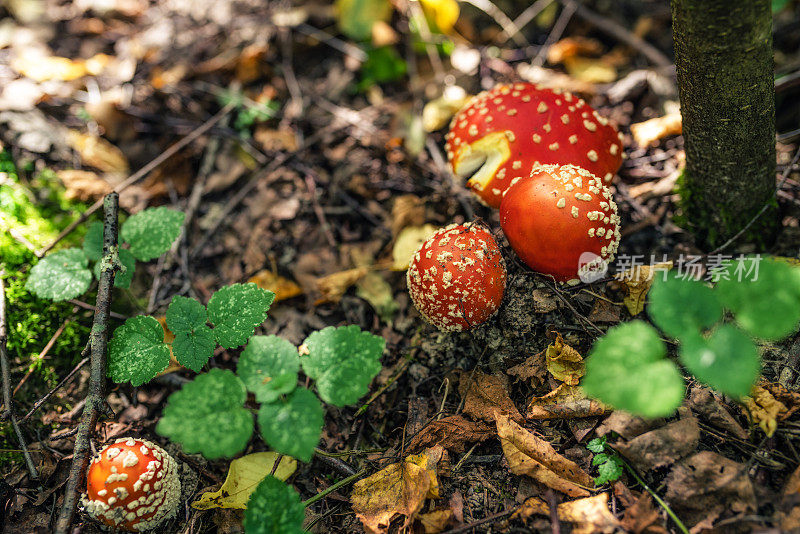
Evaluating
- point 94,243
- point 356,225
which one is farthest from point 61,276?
point 356,225

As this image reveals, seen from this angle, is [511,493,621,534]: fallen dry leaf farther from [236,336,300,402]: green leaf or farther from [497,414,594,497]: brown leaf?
[236,336,300,402]: green leaf

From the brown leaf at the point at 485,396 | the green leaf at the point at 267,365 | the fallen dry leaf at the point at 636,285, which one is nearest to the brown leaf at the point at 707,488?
the brown leaf at the point at 485,396

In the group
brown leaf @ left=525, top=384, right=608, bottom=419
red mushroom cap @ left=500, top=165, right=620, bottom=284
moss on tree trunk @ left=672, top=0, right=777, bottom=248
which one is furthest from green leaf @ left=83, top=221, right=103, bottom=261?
moss on tree trunk @ left=672, top=0, right=777, bottom=248

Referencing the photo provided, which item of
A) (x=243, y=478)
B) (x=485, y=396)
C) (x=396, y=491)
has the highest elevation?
(x=485, y=396)

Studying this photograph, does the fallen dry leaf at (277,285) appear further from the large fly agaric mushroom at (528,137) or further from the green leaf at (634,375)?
the green leaf at (634,375)

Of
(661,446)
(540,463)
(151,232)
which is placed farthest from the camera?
(151,232)

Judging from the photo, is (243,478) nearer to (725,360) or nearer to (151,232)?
(151,232)

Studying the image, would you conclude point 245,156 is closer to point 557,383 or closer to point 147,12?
point 147,12
